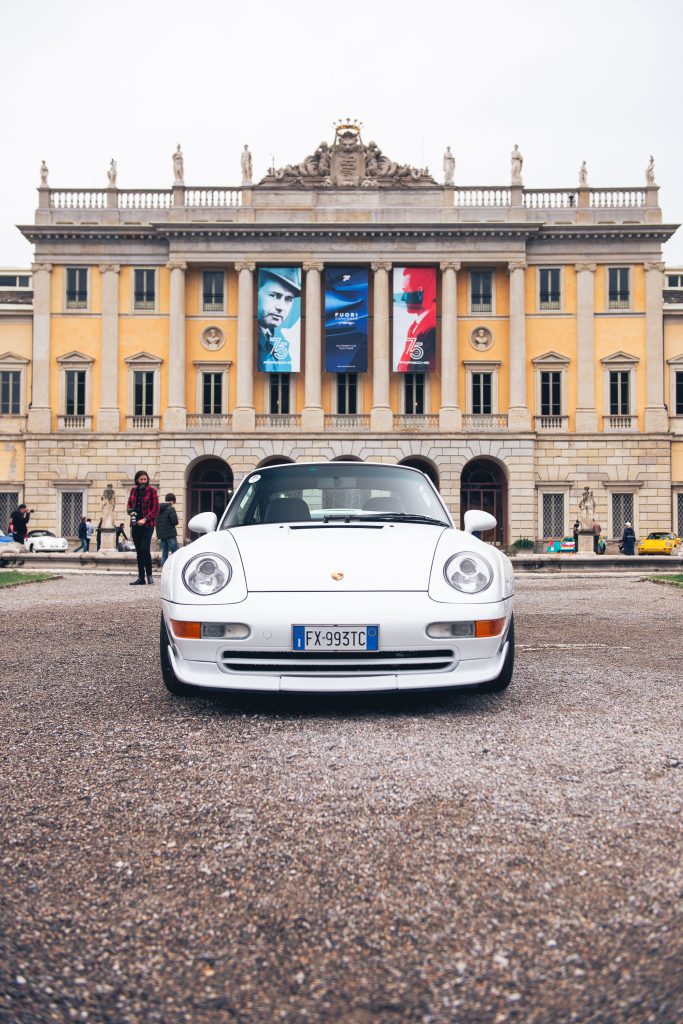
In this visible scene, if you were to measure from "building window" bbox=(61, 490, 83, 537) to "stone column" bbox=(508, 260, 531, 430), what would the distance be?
826 inches

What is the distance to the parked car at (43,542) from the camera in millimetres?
38809

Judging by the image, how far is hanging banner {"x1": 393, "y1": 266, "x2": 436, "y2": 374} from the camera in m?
41.7

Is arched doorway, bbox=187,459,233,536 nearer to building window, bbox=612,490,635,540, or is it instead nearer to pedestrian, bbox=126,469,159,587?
building window, bbox=612,490,635,540

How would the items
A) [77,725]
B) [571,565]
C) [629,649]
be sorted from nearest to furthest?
[77,725] < [629,649] < [571,565]

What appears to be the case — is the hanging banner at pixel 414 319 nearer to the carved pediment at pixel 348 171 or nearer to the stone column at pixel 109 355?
the carved pediment at pixel 348 171

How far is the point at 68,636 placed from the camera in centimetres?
784

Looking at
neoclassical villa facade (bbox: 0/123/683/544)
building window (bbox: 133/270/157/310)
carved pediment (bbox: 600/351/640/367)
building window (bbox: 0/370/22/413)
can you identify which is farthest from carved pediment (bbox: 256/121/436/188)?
building window (bbox: 0/370/22/413)

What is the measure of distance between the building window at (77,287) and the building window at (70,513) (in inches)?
365

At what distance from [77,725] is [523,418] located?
39.4 metres

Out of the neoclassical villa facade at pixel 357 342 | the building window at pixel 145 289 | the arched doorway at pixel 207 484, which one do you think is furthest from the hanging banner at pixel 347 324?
the building window at pixel 145 289

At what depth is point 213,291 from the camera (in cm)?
4347

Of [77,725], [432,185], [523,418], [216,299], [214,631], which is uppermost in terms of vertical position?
[432,185]

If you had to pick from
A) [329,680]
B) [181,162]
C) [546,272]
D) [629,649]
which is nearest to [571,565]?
[629,649]

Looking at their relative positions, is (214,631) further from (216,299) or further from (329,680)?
(216,299)
